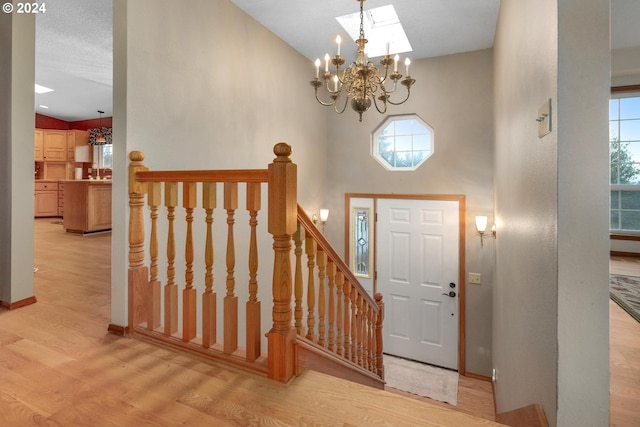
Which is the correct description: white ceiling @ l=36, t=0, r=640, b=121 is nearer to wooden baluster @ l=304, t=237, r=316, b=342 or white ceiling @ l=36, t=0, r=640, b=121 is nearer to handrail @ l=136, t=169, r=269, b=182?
handrail @ l=136, t=169, r=269, b=182

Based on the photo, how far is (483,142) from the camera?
431cm

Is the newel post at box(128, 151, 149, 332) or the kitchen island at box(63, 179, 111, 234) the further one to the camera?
the kitchen island at box(63, 179, 111, 234)

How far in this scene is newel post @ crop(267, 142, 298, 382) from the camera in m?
1.51

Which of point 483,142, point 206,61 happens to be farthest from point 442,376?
point 206,61

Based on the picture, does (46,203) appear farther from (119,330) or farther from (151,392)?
(151,392)

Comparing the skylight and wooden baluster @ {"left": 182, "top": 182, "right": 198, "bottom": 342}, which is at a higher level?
the skylight

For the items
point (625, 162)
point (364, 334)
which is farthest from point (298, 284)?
point (625, 162)

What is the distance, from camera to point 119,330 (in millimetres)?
2012

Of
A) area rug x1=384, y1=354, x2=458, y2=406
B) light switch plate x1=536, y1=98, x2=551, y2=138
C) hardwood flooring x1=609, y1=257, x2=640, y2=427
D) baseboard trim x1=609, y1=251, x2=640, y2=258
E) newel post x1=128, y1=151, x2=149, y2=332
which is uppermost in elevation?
light switch plate x1=536, y1=98, x2=551, y2=138

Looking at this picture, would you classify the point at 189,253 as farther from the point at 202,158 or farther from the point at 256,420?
the point at 202,158

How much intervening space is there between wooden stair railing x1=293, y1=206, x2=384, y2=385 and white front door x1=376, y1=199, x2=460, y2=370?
1534mm

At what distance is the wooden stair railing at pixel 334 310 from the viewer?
185 centimetres

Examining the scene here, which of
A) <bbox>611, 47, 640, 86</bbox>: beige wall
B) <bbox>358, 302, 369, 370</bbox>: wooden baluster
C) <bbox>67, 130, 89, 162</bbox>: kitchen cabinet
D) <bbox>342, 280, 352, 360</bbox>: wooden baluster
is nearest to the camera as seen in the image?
<bbox>342, 280, 352, 360</bbox>: wooden baluster

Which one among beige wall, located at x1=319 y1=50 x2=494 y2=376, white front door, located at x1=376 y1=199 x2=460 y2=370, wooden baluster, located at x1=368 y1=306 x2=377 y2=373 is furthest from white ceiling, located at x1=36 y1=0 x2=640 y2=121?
wooden baluster, located at x1=368 y1=306 x2=377 y2=373
